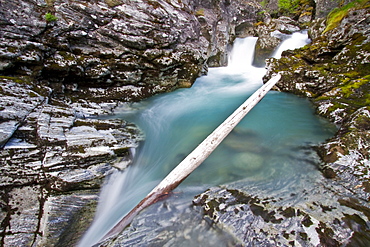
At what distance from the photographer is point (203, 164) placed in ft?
15.5

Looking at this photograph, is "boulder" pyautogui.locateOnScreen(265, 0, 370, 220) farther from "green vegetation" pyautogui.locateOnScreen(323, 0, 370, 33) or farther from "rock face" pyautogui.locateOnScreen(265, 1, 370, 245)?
"green vegetation" pyautogui.locateOnScreen(323, 0, 370, 33)

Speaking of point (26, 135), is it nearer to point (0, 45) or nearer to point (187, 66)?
point (0, 45)

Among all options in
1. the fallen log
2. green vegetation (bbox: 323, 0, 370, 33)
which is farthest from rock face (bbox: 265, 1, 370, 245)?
the fallen log

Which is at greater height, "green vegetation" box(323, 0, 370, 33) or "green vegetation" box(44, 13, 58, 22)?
"green vegetation" box(323, 0, 370, 33)

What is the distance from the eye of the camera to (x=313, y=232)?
2699 mm

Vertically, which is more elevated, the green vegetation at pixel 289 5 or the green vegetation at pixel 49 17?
the green vegetation at pixel 289 5

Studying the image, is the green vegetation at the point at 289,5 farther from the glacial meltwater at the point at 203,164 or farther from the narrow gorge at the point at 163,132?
the glacial meltwater at the point at 203,164

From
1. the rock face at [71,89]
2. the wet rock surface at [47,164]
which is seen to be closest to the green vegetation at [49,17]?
the rock face at [71,89]

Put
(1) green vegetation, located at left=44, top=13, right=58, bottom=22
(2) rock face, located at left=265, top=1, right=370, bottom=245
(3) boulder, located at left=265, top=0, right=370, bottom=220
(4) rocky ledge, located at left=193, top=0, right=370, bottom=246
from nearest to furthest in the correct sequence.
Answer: (4) rocky ledge, located at left=193, top=0, right=370, bottom=246, (2) rock face, located at left=265, top=1, right=370, bottom=245, (3) boulder, located at left=265, top=0, right=370, bottom=220, (1) green vegetation, located at left=44, top=13, right=58, bottom=22

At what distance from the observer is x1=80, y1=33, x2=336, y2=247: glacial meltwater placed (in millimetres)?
3144

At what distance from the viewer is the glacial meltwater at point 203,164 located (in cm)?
314

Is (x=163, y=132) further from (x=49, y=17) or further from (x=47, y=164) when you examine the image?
(x=49, y=17)

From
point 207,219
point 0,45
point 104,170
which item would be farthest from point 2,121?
point 207,219

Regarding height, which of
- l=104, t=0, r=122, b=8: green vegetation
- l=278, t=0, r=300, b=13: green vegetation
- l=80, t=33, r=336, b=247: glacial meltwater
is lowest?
l=80, t=33, r=336, b=247: glacial meltwater
